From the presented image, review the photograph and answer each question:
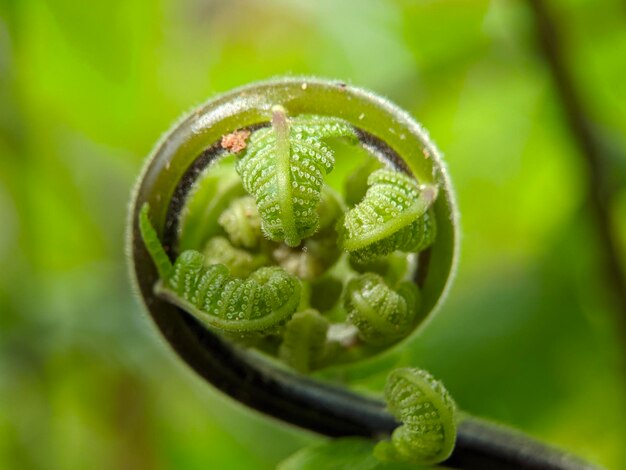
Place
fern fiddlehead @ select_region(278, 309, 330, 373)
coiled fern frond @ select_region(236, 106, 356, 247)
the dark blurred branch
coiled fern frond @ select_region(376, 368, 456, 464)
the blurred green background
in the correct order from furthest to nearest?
the blurred green background → the dark blurred branch → fern fiddlehead @ select_region(278, 309, 330, 373) → coiled fern frond @ select_region(376, 368, 456, 464) → coiled fern frond @ select_region(236, 106, 356, 247)

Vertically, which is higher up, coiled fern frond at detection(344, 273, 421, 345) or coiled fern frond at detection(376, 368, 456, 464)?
coiled fern frond at detection(344, 273, 421, 345)

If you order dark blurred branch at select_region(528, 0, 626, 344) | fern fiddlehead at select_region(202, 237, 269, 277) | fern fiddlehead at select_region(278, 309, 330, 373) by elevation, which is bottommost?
fern fiddlehead at select_region(278, 309, 330, 373)

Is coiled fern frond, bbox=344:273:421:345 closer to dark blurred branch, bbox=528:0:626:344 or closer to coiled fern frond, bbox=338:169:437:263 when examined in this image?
coiled fern frond, bbox=338:169:437:263

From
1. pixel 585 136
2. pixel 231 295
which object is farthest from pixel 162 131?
pixel 231 295

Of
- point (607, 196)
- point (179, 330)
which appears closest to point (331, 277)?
point (179, 330)

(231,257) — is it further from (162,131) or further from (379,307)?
(162,131)

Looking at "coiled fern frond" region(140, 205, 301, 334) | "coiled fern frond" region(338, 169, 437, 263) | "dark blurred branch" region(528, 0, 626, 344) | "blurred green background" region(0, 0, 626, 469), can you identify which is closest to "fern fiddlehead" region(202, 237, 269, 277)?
"coiled fern frond" region(140, 205, 301, 334)

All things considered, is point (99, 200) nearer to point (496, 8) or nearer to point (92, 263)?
point (92, 263)
